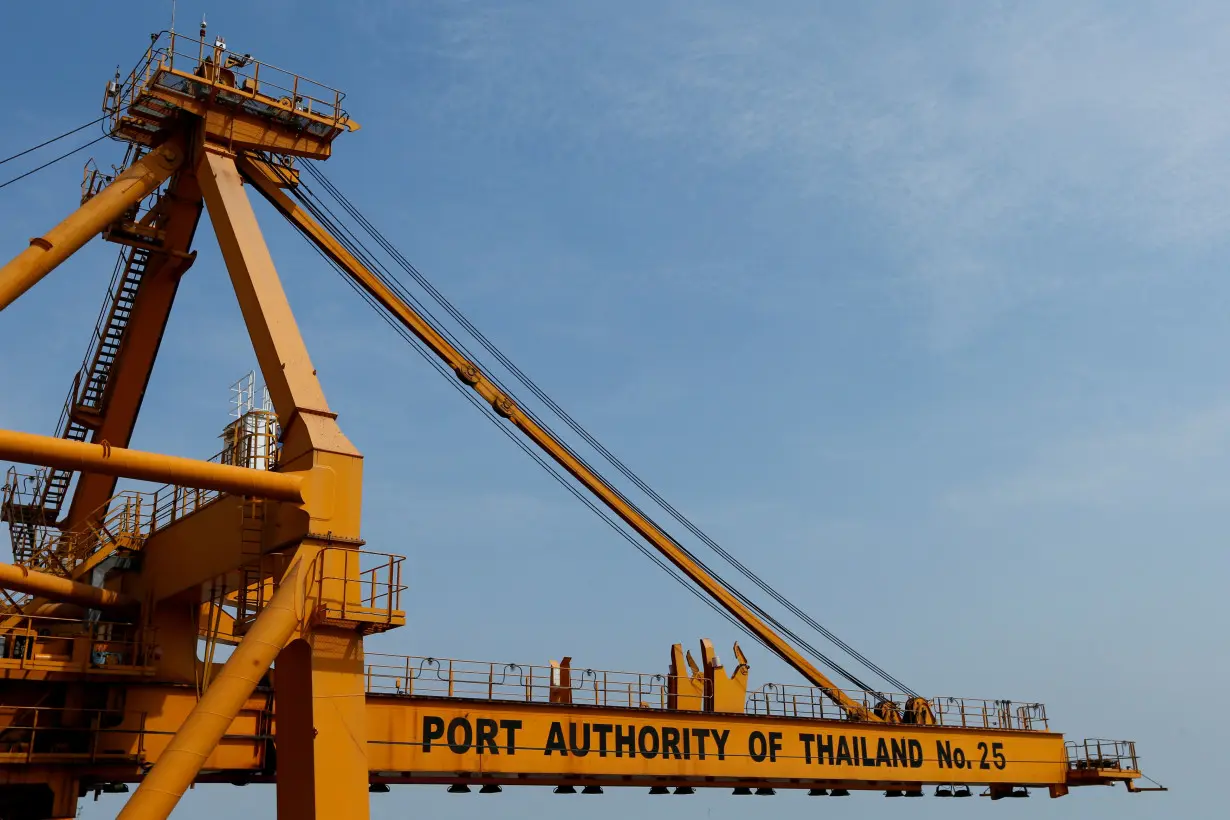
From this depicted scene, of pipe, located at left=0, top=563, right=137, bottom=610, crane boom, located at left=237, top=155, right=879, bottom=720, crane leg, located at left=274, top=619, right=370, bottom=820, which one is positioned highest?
crane boom, located at left=237, top=155, right=879, bottom=720

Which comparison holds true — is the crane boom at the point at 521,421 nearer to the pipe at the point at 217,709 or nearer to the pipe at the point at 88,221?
the pipe at the point at 88,221

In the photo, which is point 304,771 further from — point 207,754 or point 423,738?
point 423,738

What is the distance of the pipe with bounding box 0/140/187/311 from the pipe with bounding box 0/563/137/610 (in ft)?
17.4

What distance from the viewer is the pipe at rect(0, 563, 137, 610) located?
23953 mm

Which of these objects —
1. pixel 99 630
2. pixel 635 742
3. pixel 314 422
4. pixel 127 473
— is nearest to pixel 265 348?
pixel 314 422

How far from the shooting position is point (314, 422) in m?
21.7

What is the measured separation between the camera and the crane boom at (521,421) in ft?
94.5

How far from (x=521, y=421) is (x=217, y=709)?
15650 millimetres

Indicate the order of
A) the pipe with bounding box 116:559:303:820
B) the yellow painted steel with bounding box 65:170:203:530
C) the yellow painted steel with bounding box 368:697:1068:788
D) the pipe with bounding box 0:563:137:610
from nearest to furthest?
the pipe with bounding box 116:559:303:820
the pipe with bounding box 0:563:137:610
the yellow painted steel with bounding box 368:697:1068:788
the yellow painted steel with bounding box 65:170:203:530

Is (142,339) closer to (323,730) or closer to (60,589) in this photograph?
(60,589)

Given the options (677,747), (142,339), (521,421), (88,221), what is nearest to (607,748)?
(677,747)

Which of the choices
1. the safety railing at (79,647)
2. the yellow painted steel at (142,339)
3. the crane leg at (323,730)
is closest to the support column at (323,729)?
the crane leg at (323,730)

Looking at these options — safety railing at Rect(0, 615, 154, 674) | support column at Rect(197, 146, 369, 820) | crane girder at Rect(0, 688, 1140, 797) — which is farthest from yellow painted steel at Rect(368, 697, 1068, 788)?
safety railing at Rect(0, 615, 154, 674)

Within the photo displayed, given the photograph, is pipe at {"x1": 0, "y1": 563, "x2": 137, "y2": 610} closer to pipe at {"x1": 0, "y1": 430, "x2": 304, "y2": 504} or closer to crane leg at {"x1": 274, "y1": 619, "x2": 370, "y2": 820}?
pipe at {"x1": 0, "y1": 430, "x2": 304, "y2": 504}
